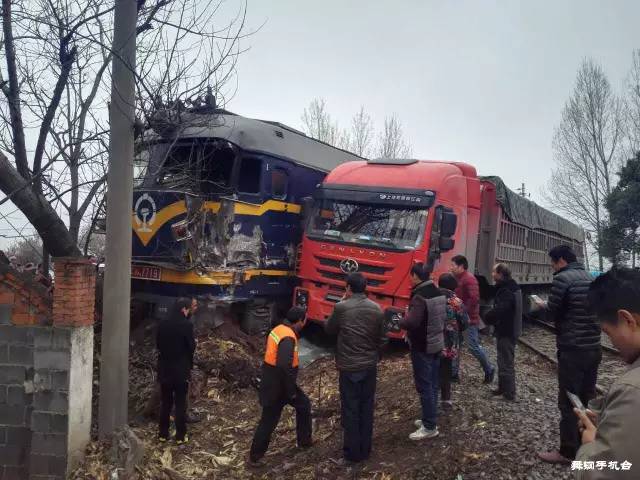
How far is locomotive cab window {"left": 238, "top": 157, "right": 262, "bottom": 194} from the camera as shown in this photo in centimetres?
940

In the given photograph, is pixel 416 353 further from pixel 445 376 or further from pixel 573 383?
pixel 573 383

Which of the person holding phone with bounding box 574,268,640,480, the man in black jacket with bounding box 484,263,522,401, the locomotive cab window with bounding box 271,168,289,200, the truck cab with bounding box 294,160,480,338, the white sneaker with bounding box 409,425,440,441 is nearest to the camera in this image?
the person holding phone with bounding box 574,268,640,480

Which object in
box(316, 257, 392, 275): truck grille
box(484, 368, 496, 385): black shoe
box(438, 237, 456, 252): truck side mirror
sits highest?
box(438, 237, 456, 252): truck side mirror

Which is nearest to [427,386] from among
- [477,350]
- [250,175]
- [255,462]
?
[255,462]

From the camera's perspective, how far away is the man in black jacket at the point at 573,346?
4625mm

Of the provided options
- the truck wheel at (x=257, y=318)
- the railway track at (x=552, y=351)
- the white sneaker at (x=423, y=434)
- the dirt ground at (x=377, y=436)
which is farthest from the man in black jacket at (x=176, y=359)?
the railway track at (x=552, y=351)

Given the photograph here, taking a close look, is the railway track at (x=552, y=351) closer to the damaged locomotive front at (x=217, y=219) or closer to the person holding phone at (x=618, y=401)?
the person holding phone at (x=618, y=401)

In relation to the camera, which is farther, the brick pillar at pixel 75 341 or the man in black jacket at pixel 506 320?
the man in black jacket at pixel 506 320

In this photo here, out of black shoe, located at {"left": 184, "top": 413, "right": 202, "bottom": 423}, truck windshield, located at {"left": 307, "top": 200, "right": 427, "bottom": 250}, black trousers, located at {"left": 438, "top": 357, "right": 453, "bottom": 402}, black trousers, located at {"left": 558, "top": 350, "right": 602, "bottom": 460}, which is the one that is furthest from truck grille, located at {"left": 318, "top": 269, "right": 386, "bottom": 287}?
black trousers, located at {"left": 558, "top": 350, "right": 602, "bottom": 460}

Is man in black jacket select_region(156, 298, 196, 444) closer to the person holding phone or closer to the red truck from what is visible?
the red truck

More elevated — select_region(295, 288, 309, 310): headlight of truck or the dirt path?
select_region(295, 288, 309, 310): headlight of truck

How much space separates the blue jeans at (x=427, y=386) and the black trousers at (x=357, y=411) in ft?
1.61

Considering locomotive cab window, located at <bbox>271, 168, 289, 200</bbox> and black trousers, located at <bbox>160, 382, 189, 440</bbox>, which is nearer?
black trousers, located at <bbox>160, 382, 189, 440</bbox>

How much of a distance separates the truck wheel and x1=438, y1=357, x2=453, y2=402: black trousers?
4.10 meters
